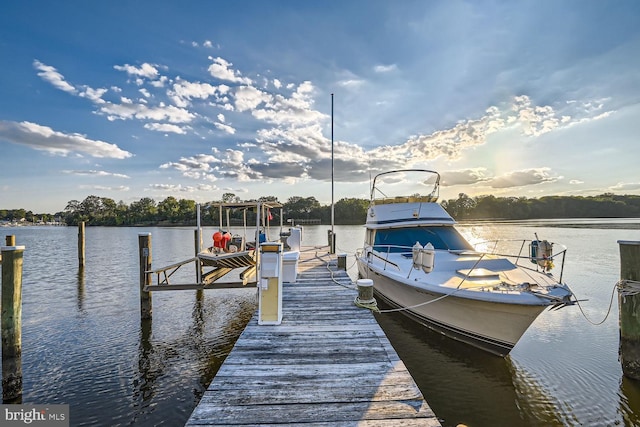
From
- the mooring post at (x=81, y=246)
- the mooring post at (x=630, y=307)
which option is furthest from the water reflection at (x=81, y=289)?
the mooring post at (x=630, y=307)

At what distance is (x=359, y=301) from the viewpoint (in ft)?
22.8

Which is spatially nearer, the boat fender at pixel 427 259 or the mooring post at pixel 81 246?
the boat fender at pixel 427 259

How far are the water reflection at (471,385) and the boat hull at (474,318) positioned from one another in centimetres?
36

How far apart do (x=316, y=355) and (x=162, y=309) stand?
905cm

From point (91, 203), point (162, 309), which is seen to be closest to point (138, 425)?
point (162, 309)

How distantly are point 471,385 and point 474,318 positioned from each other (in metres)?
1.25

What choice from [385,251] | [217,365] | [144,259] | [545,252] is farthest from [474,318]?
[144,259]

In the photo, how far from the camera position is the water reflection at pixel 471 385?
5.31 metres

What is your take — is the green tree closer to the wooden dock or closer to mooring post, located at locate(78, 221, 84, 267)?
mooring post, located at locate(78, 221, 84, 267)

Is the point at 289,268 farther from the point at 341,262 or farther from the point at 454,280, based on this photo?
the point at 454,280

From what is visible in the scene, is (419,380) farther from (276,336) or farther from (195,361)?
(195,361)

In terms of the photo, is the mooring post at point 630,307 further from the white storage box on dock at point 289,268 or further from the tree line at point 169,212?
the tree line at point 169,212

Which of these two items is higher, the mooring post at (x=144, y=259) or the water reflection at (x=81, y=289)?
the mooring post at (x=144, y=259)

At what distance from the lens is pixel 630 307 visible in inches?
240
